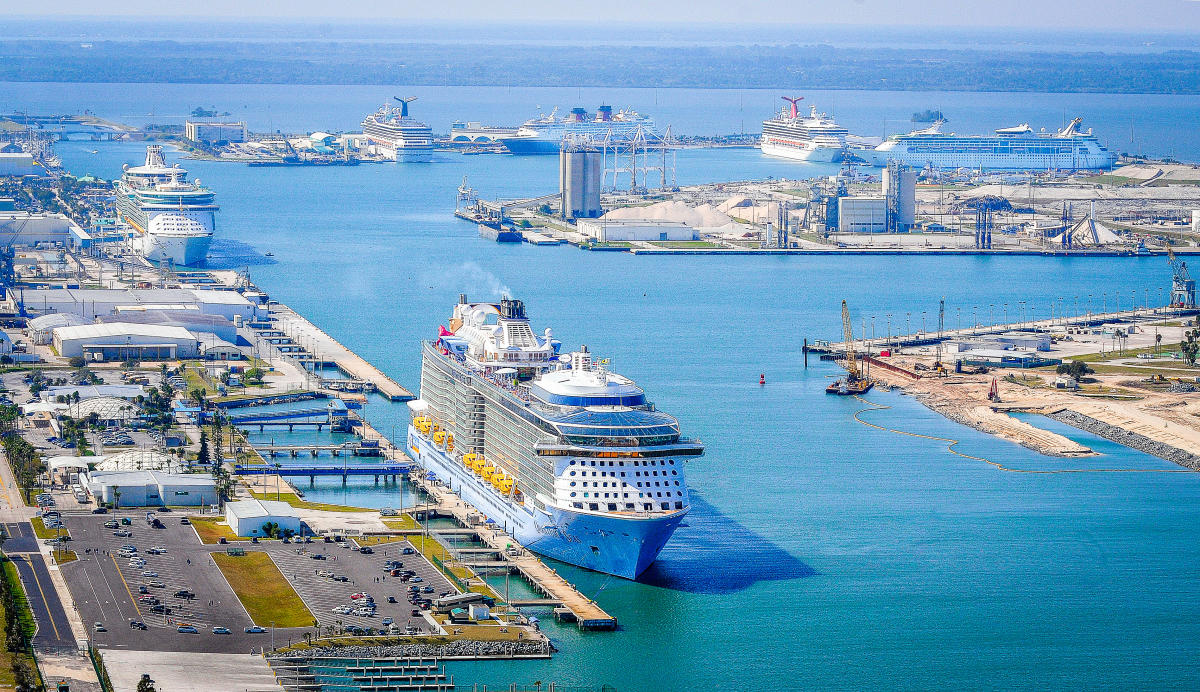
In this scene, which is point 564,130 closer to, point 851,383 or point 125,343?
point 125,343

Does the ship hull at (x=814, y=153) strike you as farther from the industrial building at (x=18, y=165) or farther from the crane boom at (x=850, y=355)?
the crane boom at (x=850, y=355)

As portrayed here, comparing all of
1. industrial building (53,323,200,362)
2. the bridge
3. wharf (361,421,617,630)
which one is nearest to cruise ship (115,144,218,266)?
industrial building (53,323,200,362)

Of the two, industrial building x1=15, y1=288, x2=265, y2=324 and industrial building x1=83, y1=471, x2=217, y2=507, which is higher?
industrial building x1=15, y1=288, x2=265, y2=324

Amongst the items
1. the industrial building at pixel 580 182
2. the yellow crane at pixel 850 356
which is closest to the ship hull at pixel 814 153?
the industrial building at pixel 580 182

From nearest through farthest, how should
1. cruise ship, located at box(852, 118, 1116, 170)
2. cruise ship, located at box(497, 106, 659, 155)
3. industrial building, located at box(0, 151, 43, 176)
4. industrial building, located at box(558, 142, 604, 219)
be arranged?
industrial building, located at box(558, 142, 604, 219), industrial building, located at box(0, 151, 43, 176), cruise ship, located at box(852, 118, 1116, 170), cruise ship, located at box(497, 106, 659, 155)

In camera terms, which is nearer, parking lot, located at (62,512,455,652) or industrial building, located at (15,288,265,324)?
parking lot, located at (62,512,455,652)

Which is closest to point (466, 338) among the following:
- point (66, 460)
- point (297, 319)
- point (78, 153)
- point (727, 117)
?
point (66, 460)

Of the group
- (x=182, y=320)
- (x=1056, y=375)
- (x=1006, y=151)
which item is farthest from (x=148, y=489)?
(x=1006, y=151)

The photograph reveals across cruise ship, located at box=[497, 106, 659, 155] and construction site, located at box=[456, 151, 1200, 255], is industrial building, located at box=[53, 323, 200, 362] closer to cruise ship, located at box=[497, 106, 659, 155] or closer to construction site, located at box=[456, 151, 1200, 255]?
construction site, located at box=[456, 151, 1200, 255]
